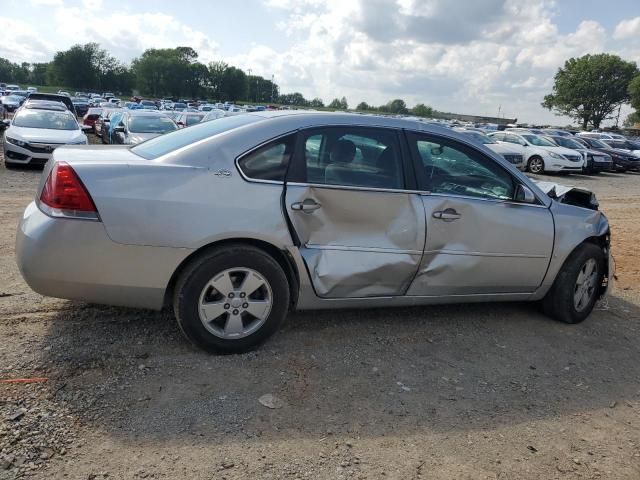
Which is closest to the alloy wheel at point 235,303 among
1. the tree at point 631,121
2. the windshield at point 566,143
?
the windshield at point 566,143

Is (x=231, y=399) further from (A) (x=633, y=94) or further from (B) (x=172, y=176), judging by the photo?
(A) (x=633, y=94)

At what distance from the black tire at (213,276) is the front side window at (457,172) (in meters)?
1.29

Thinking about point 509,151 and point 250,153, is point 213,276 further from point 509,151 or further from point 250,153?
point 509,151

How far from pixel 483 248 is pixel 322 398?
69.1 inches

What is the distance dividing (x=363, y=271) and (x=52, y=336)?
2.15 m

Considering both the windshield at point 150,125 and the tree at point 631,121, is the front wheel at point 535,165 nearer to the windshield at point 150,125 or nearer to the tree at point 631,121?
the windshield at point 150,125

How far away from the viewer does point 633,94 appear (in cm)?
8250

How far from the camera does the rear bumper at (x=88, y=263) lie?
306cm

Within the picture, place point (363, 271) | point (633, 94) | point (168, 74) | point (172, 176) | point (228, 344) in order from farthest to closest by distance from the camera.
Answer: point (168, 74), point (633, 94), point (363, 271), point (228, 344), point (172, 176)

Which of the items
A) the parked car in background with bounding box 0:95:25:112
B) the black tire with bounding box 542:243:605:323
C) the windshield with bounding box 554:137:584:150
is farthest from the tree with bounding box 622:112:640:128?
the black tire with bounding box 542:243:605:323

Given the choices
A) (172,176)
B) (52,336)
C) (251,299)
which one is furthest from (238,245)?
(52,336)

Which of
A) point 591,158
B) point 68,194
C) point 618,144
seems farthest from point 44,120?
point 618,144

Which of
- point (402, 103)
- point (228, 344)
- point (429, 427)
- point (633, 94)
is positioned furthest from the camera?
point (402, 103)

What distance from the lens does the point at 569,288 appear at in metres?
4.46
